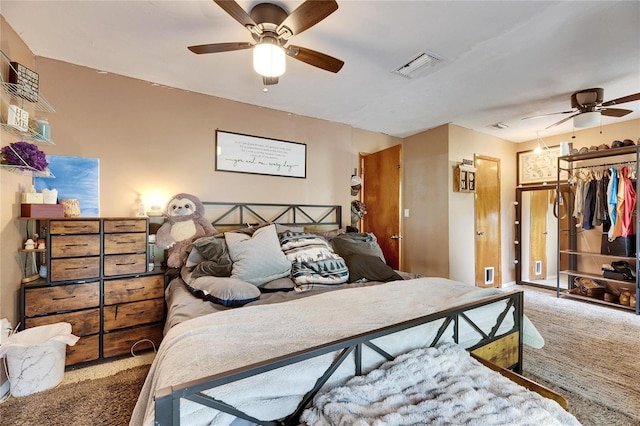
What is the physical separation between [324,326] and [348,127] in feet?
10.5

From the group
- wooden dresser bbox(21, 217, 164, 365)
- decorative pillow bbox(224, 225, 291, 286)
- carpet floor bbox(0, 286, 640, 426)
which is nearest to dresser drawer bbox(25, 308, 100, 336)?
wooden dresser bbox(21, 217, 164, 365)

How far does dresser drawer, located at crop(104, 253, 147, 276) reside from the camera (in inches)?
89.1

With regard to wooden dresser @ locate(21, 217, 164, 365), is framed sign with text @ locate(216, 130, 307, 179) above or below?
above

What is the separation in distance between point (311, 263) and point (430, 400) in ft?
4.62

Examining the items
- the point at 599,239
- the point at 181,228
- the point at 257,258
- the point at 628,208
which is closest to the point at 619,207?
the point at 628,208

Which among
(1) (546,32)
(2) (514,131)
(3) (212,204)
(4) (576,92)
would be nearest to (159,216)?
(3) (212,204)

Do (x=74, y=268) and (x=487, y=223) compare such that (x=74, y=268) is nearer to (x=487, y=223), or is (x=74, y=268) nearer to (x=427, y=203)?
(x=427, y=203)

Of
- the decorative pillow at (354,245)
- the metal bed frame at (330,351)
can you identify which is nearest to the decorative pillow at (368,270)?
the decorative pillow at (354,245)

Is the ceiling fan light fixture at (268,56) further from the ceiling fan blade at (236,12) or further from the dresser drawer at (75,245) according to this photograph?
the dresser drawer at (75,245)

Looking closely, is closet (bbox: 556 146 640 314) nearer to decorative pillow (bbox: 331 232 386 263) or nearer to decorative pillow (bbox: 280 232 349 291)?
decorative pillow (bbox: 331 232 386 263)

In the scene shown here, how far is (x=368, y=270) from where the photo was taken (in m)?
2.46

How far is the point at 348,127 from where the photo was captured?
3994 millimetres

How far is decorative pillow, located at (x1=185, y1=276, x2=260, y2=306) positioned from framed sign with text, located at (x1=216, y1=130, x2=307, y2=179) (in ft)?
5.13

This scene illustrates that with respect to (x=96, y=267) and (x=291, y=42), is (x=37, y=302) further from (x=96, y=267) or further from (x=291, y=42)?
(x=291, y=42)
